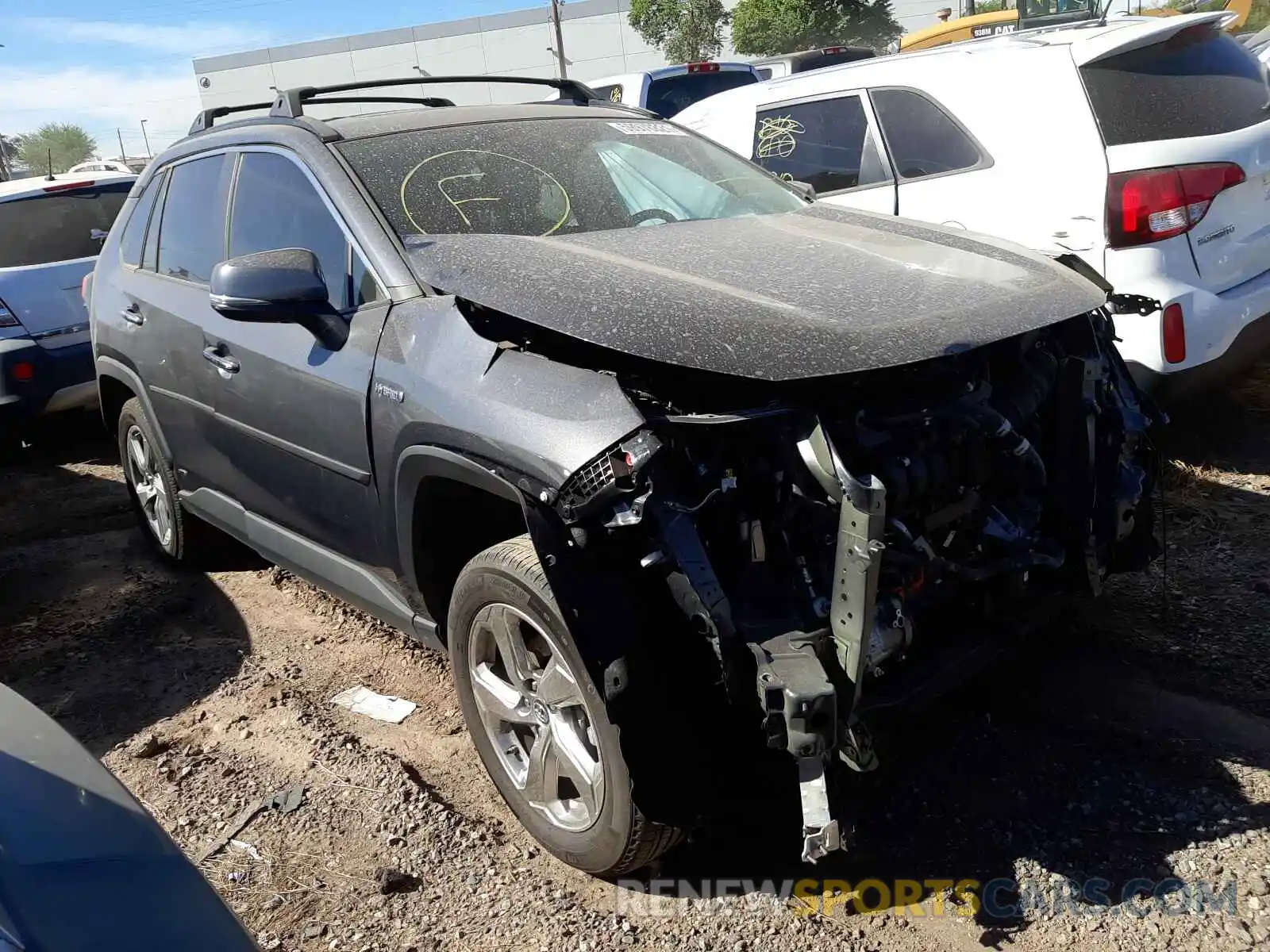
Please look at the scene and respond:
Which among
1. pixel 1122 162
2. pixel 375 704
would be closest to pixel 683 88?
pixel 1122 162

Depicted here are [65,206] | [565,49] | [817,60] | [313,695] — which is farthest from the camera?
[565,49]

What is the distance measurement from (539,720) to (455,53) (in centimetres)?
5794

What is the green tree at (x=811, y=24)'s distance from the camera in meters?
33.7

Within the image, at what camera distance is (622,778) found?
2.30 m

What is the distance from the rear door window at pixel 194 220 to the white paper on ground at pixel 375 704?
5.12 ft

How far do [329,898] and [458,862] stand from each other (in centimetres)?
33

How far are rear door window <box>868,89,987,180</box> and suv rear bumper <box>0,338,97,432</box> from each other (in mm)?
4822

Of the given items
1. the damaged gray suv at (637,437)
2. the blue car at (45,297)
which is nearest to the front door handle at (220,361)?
the damaged gray suv at (637,437)

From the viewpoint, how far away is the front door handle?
3.45 m

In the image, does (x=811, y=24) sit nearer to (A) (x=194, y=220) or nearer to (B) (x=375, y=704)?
(A) (x=194, y=220)

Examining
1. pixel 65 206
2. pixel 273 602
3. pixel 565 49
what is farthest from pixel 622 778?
pixel 565 49

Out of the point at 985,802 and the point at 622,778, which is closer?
the point at 622,778

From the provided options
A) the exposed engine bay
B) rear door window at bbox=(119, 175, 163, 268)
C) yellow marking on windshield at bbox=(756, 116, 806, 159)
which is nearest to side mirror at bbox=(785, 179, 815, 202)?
the exposed engine bay

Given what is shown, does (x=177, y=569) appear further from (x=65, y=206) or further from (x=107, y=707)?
(x=65, y=206)
